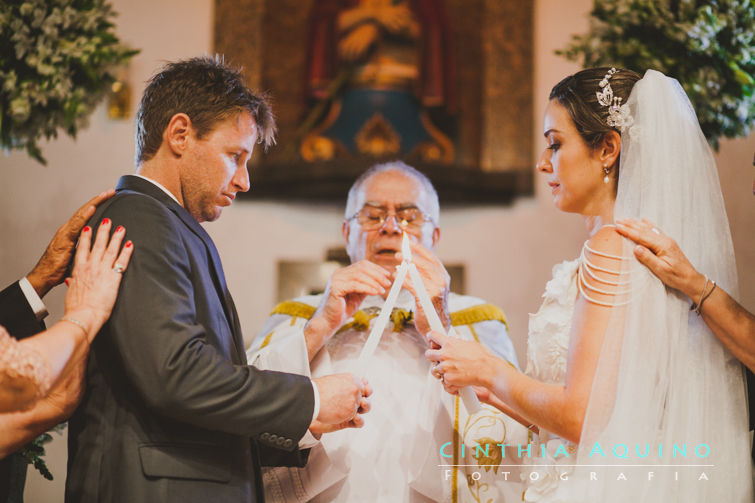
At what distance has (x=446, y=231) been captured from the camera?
657 cm

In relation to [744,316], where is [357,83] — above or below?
above

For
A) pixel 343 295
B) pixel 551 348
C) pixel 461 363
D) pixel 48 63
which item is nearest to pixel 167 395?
pixel 461 363

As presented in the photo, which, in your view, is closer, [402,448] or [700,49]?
[402,448]

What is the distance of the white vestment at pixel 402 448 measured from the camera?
10.2 feet

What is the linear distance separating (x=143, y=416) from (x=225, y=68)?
4.02 feet

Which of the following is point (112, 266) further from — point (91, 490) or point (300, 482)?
point (300, 482)

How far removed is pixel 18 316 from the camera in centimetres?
265

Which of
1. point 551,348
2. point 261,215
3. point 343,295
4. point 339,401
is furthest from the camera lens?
point 261,215

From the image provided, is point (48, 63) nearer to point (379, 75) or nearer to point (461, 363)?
point (461, 363)

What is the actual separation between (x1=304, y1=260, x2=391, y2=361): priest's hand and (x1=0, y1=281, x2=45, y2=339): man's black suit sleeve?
3.52 feet

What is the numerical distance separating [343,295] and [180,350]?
1095mm

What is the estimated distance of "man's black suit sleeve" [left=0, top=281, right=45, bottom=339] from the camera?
8.58 ft

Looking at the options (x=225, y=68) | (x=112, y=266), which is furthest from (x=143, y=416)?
(x=225, y=68)

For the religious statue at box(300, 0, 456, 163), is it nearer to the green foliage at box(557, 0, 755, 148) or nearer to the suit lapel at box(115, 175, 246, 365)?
the green foliage at box(557, 0, 755, 148)
